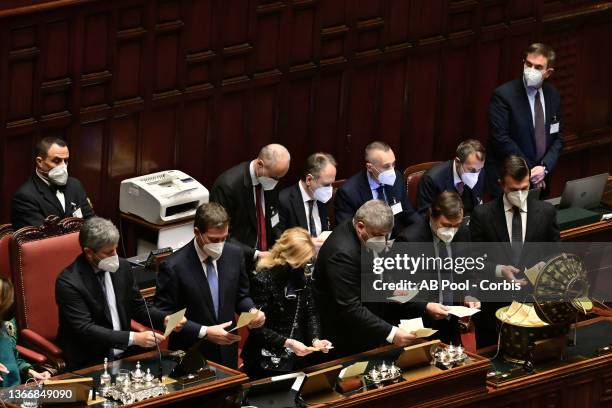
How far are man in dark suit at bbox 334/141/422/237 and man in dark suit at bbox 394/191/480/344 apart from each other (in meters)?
0.66

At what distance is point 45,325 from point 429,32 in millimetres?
3224

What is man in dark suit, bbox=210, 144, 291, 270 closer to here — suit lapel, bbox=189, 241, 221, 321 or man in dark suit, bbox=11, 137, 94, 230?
man in dark suit, bbox=11, 137, 94, 230

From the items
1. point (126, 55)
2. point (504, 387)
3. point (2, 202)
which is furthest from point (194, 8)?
point (504, 387)

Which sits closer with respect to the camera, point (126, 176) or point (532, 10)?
point (126, 176)

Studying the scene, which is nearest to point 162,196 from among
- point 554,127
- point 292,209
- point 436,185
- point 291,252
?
point 292,209

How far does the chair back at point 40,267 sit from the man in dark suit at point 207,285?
71 cm

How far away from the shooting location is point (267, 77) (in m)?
9.00

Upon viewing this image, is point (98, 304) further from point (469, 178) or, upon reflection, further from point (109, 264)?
point (469, 178)

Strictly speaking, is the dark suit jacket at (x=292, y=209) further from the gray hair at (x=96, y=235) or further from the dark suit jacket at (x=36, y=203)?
the gray hair at (x=96, y=235)

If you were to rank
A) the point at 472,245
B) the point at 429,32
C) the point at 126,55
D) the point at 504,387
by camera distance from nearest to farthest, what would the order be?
the point at 504,387 < the point at 472,245 < the point at 126,55 < the point at 429,32

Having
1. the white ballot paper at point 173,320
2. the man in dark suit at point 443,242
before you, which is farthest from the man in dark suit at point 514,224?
the white ballot paper at point 173,320

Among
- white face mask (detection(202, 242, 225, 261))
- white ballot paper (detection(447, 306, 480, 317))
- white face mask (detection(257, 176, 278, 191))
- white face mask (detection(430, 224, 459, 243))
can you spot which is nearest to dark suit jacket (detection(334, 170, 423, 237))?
white face mask (detection(257, 176, 278, 191))

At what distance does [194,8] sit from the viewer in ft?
28.3

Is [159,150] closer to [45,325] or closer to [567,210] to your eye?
[45,325]
